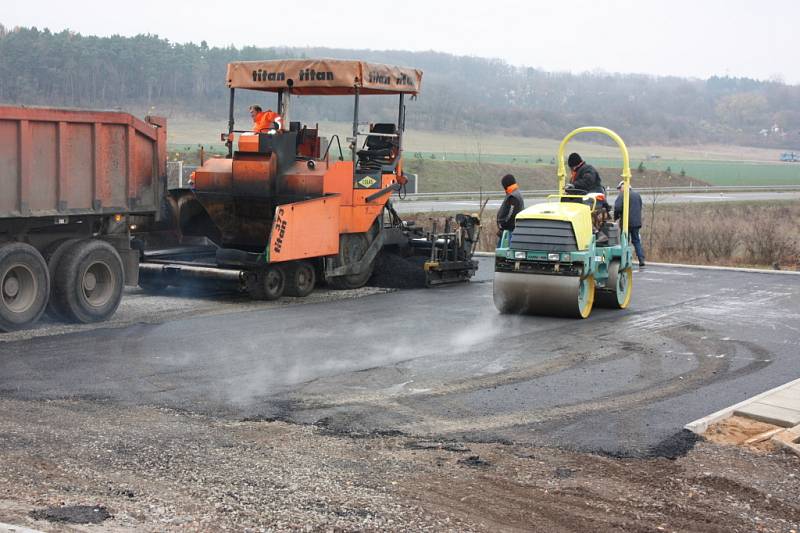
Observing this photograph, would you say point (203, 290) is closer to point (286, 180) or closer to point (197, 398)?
point (286, 180)

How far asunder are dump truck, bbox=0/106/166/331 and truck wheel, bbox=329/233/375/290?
3.04 metres

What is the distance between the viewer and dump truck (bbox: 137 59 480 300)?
14469 mm

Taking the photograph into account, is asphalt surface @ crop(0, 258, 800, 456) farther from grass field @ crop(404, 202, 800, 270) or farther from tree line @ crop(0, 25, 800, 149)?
grass field @ crop(404, 202, 800, 270)

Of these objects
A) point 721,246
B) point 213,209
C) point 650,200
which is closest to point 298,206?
point 213,209

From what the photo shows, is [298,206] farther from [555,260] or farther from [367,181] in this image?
[555,260]

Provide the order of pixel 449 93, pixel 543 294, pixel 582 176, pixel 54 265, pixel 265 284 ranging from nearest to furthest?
pixel 54 265, pixel 543 294, pixel 582 176, pixel 265 284, pixel 449 93

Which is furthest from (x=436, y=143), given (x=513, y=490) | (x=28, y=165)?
(x=513, y=490)

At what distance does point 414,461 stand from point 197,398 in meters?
2.38

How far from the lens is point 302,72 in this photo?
619 inches

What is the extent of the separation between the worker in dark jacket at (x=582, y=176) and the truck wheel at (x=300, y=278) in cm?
388

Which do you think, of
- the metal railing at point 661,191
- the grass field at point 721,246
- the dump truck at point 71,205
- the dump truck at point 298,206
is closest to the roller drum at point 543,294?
the dump truck at point 298,206

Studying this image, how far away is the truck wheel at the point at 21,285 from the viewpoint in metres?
11.4

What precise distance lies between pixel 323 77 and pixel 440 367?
270 inches

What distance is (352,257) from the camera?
15617 mm
